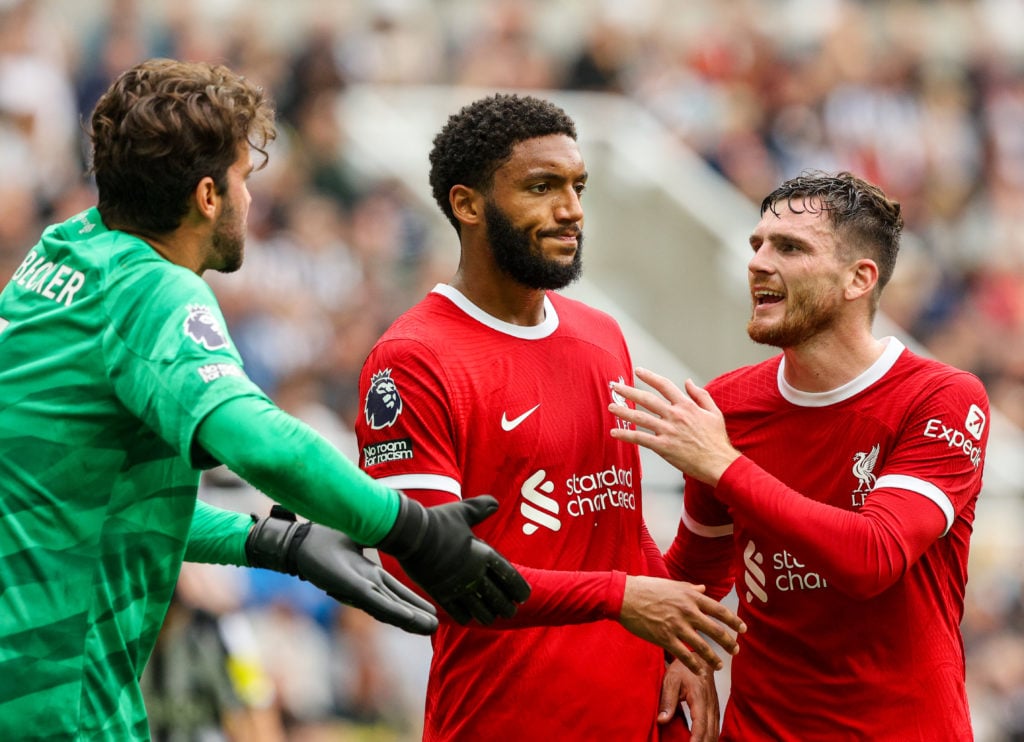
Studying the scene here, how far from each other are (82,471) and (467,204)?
5.35 feet

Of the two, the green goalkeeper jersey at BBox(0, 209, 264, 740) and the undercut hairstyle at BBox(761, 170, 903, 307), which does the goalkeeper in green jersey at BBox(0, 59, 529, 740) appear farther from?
the undercut hairstyle at BBox(761, 170, 903, 307)

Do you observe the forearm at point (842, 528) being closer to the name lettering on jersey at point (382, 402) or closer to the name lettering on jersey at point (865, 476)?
the name lettering on jersey at point (865, 476)

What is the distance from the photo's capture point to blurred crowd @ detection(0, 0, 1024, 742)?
8.37 m

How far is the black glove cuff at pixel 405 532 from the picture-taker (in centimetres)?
308

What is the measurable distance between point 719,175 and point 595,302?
7.43 ft

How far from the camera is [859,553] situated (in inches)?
149

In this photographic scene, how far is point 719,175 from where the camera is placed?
38.2ft

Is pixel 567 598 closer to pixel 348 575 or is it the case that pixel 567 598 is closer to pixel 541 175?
pixel 348 575

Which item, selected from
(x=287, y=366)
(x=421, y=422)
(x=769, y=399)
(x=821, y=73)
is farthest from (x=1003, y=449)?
(x=421, y=422)

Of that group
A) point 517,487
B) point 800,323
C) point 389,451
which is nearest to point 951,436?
point 800,323

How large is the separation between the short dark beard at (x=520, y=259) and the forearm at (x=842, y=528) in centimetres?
77

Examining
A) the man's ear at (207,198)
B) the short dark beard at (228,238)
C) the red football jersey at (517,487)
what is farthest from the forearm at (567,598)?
the man's ear at (207,198)

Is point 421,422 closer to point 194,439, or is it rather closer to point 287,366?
point 194,439

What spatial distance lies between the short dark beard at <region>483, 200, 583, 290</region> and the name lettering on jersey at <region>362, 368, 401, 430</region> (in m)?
0.51
